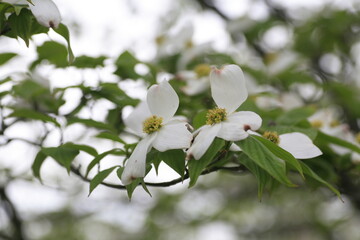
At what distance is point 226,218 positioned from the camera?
3191 millimetres

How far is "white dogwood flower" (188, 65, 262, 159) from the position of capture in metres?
0.59

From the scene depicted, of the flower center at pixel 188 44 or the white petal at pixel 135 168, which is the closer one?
the white petal at pixel 135 168

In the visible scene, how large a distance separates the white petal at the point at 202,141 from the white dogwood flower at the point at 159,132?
2cm

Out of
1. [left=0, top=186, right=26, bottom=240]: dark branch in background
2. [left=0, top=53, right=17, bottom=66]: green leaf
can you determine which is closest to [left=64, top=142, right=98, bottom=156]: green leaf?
[left=0, top=53, right=17, bottom=66]: green leaf

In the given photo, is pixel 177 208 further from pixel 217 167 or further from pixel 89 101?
pixel 217 167

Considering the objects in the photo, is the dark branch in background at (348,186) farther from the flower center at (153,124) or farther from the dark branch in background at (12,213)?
the dark branch in background at (12,213)

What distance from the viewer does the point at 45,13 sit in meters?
0.61

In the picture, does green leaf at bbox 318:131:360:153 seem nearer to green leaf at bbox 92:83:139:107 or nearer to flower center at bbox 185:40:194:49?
green leaf at bbox 92:83:139:107

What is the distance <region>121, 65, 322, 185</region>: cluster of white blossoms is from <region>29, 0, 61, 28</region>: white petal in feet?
0.53

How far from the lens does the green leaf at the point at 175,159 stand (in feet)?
2.00

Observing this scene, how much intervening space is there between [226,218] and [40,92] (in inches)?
96.5

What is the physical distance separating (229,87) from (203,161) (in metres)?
0.11

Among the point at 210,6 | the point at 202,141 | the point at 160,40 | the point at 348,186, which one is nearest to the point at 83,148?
the point at 202,141

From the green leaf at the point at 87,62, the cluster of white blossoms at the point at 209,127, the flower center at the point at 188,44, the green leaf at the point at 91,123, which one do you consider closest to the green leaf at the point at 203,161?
the cluster of white blossoms at the point at 209,127
